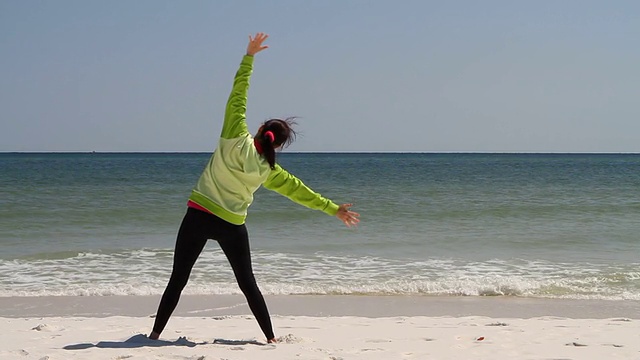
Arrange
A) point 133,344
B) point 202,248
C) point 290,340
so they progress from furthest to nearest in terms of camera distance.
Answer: point 290,340 → point 133,344 → point 202,248

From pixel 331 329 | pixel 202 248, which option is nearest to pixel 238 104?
pixel 202 248

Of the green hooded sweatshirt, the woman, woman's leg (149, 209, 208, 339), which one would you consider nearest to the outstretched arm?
the woman

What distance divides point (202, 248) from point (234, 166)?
0.58 metres

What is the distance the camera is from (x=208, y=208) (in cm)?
467

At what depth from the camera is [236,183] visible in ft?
15.4

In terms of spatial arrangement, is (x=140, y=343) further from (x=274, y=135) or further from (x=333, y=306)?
(x=333, y=306)

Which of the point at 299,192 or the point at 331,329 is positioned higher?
the point at 299,192

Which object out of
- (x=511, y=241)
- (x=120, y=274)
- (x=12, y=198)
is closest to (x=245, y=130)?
(x=120, y=274)

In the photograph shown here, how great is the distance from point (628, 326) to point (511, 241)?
314 inches

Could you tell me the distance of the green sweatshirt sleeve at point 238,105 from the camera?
15.2ft

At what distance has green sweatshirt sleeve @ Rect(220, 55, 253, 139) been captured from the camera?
15.2 feet

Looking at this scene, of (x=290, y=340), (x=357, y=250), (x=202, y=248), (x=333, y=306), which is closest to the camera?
(x=202, y=248)

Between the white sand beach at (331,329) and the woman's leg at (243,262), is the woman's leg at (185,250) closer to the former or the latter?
the woman's leg at (243,262)

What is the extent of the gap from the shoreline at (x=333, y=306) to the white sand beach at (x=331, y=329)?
0.01 metres
